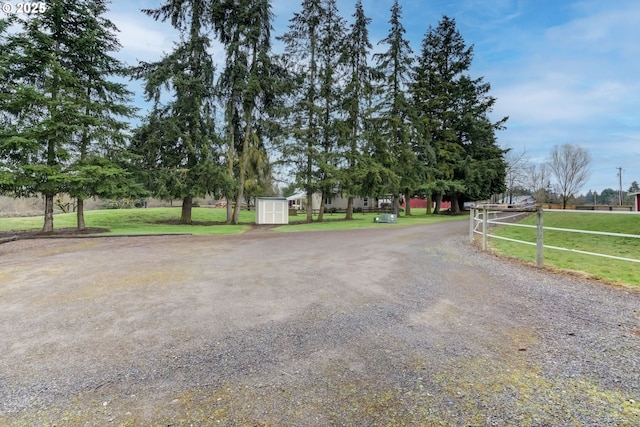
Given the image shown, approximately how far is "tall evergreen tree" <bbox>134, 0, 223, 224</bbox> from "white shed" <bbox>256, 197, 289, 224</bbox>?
3437 millimetres

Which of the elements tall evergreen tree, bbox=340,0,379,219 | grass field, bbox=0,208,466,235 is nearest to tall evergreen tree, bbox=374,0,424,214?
tall evergreen tree, bbox=340,0,379,219

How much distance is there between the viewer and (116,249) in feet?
31.5

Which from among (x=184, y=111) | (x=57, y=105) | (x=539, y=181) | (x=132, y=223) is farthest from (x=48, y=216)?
(x=539, y=181)

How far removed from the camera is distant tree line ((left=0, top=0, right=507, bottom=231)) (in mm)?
14508

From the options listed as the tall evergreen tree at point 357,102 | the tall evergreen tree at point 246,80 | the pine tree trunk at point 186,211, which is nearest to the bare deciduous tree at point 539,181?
the tall evergreen tree at point 357,102

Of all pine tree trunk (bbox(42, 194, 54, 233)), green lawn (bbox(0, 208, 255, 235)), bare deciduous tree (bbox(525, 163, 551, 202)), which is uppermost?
bare deciduous tree (bbox(525, 163, 551, 202))

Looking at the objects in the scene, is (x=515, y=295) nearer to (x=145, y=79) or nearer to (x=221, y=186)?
(x=221, y=186)

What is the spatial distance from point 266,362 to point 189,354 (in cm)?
73

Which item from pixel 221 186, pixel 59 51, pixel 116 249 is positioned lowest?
pixel 116 249

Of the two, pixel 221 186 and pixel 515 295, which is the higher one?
pixel 221 186

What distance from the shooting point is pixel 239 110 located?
2162 centimetres

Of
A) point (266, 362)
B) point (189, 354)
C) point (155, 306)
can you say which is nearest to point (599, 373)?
point (266, 362)

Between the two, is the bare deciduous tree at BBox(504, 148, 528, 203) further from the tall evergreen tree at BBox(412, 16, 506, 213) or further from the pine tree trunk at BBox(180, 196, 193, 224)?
the pine tree trunk at BBox(180, 196, 193, 224)

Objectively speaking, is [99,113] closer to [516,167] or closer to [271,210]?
[271,210]
